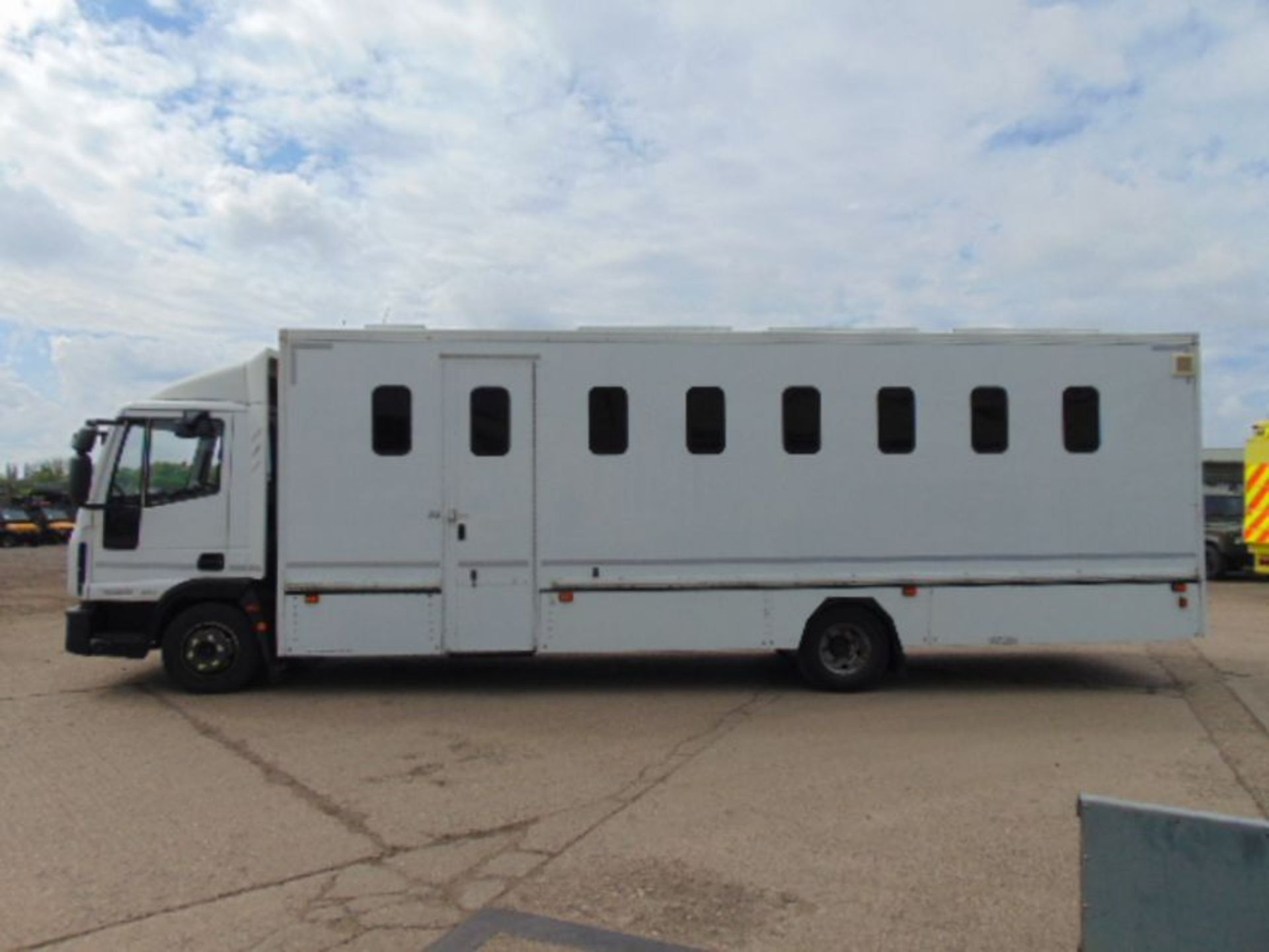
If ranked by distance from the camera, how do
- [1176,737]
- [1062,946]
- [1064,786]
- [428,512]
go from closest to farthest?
[1062,946] → [1064,786] → [1176,737] → [428,512]

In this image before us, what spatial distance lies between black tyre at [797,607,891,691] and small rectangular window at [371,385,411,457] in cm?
381

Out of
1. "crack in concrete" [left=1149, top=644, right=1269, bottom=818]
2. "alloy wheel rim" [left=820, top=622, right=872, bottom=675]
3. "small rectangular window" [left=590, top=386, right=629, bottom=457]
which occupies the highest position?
"small rectangular window" [left=590, top=386, right=629, bottom=457]

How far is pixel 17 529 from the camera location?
38.0m

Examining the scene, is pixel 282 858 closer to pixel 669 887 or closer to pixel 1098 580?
pixel 669 887

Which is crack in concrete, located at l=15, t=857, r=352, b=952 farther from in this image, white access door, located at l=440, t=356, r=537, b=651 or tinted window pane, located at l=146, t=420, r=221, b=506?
tinted window pane, located at l=146, t=420, r=221, b=506

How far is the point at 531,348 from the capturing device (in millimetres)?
8727

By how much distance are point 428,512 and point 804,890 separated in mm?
5045

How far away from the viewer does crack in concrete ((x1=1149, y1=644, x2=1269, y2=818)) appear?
6.23 meters

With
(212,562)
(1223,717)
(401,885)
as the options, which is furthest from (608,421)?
(1223,717)

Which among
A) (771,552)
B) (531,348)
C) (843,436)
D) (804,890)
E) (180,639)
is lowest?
(804,890)

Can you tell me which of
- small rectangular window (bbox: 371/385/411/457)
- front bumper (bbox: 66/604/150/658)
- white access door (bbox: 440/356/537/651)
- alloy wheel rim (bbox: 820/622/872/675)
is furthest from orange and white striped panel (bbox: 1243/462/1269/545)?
front bumper (bbox: 66/604/150/658)

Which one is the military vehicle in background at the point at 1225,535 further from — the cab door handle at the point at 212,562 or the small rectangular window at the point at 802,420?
the cab door handle at the point at 212,562

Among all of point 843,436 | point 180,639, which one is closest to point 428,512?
point 180,639

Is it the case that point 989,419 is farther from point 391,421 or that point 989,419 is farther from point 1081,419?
point 391,421
